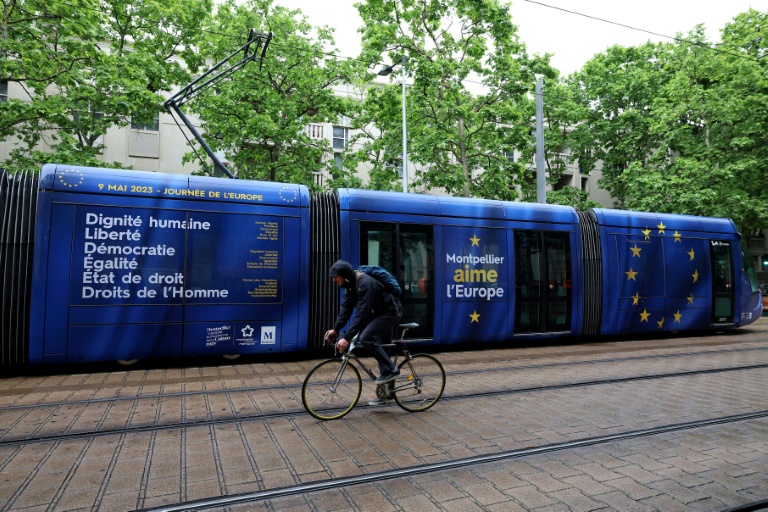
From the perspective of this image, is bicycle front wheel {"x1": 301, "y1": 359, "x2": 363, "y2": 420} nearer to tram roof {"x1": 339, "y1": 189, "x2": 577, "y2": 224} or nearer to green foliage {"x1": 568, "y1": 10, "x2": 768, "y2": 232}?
tram roof {"x1": 339, "y1": 189, "x2": 577, "y2": 224}

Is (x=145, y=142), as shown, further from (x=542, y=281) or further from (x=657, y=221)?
(x=657, y=221)

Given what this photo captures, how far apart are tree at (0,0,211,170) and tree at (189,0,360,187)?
1.73 m

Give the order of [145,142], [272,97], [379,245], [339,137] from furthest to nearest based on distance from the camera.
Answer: [339,137] < [145,142] < [272,97] < [379,245]

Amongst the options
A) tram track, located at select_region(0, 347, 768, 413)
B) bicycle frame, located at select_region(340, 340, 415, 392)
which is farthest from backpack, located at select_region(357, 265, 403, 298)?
tram track, located at select_region(0, 347, 768, 413)

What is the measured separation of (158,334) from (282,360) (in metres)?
2.16

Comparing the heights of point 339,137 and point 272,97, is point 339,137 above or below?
above

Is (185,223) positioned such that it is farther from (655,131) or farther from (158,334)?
(655,131)

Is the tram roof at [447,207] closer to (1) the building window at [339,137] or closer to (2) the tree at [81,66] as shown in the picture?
(2) the tree at [81,66]

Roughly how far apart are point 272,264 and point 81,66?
10.5 meters

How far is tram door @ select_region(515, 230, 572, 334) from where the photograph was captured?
1024cm

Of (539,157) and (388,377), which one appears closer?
(388,377)

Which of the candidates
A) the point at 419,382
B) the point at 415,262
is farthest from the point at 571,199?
the point at 419,382

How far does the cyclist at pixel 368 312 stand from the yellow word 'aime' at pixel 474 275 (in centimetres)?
445

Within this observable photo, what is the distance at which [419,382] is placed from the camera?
548 cm
